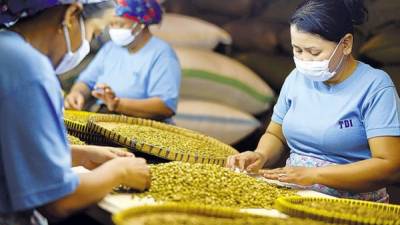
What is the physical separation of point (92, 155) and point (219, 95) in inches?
85.6

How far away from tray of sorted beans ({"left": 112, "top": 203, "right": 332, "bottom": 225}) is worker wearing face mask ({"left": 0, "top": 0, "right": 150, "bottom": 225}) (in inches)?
5.7

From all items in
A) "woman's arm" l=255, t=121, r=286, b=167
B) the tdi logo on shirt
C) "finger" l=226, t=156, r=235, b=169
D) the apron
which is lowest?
the apron

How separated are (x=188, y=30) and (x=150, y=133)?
179 centimetres

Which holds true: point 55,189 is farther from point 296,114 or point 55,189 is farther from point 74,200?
point 296,114

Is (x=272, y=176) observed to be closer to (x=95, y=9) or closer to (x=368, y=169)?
(x=368, y=169)

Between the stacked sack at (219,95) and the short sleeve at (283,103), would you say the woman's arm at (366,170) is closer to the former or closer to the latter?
the short sleeve at (283,103)

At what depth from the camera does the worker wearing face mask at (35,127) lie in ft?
4.09

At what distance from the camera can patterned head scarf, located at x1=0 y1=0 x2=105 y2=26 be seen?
1319 millimetres

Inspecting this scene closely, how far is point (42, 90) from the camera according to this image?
4.11 ft

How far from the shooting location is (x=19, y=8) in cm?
132

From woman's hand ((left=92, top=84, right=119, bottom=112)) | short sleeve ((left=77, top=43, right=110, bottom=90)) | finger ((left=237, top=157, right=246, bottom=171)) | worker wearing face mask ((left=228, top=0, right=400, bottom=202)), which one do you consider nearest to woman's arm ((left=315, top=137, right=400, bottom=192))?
worker wearing face mask ((left=228, top=0, right=400, bottom=202))

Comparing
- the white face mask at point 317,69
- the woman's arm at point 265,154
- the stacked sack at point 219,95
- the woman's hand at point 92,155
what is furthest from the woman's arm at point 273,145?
the stacked sack at point 219,95

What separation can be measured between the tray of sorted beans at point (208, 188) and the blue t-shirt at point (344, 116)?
Answer: 0.28 meters

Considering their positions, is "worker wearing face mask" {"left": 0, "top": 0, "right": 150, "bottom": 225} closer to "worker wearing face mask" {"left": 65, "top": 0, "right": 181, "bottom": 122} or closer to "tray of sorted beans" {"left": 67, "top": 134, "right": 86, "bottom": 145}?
"tray of sorted beans" {"left": 67, "top": 134, "right": 86, "bottom": 145}
